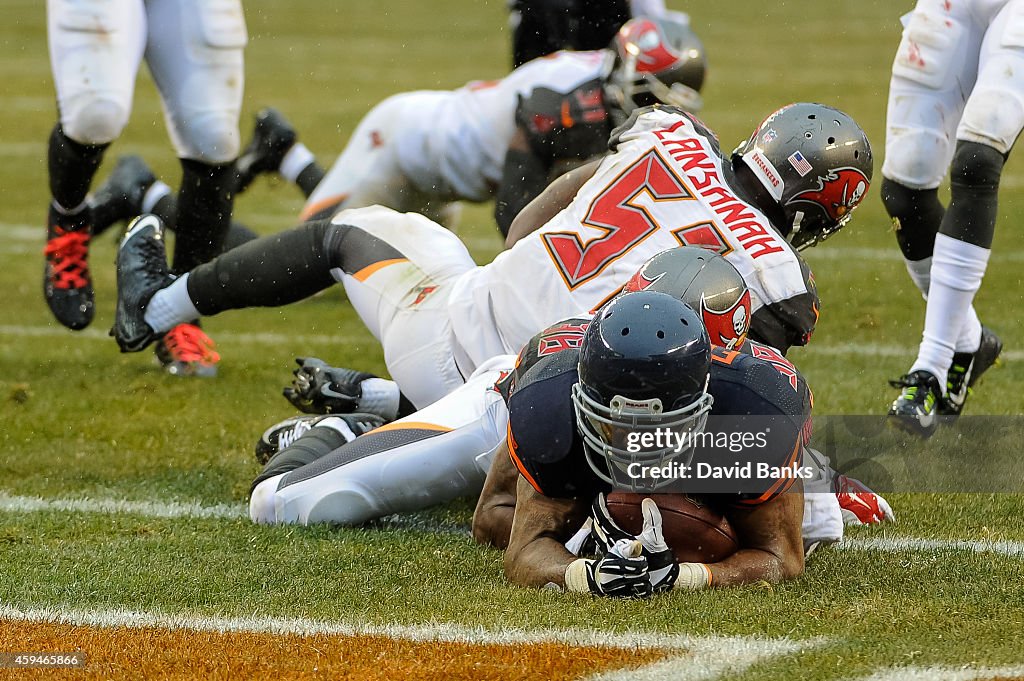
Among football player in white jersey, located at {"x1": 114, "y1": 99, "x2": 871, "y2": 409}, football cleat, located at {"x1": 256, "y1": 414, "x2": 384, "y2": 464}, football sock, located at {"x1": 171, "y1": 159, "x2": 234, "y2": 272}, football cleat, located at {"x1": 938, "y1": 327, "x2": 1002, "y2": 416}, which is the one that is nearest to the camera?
football player in white jersey, located at {"x1": 114, "y1": 99, "x2": 871, "y2": 409}

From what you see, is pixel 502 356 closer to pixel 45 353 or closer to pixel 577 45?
pixel 45 353

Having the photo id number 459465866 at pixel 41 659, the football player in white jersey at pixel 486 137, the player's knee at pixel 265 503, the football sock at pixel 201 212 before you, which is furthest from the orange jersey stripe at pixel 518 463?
the football player in white jersey at pixel 486 137

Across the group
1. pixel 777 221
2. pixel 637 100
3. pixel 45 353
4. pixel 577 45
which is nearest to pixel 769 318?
pixel 777 221

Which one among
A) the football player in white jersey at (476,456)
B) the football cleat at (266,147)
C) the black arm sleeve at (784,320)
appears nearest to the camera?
the football player in white jersey at (476,456)

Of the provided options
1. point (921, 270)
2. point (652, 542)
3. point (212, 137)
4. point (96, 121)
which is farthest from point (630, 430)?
point (212, 137)

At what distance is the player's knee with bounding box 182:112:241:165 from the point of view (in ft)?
16.1

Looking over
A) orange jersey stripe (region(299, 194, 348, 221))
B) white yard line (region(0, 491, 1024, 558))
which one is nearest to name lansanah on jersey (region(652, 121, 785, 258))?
white yard line (region(0, 491, 1024, 558))

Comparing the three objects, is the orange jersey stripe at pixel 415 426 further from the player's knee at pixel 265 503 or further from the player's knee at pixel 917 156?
the player's knee at pixel 917 156

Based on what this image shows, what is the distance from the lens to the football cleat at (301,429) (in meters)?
3.82

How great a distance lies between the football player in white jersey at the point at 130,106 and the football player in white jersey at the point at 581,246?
31.0 inches

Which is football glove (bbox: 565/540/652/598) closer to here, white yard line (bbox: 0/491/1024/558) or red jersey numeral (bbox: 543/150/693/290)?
white yard line (bbox: 0/491/1024/558)

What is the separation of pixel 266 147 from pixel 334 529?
3905 mm

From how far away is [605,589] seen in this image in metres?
2.84

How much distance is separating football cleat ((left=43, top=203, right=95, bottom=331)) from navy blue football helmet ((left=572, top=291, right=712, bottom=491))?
2661 millimetres
